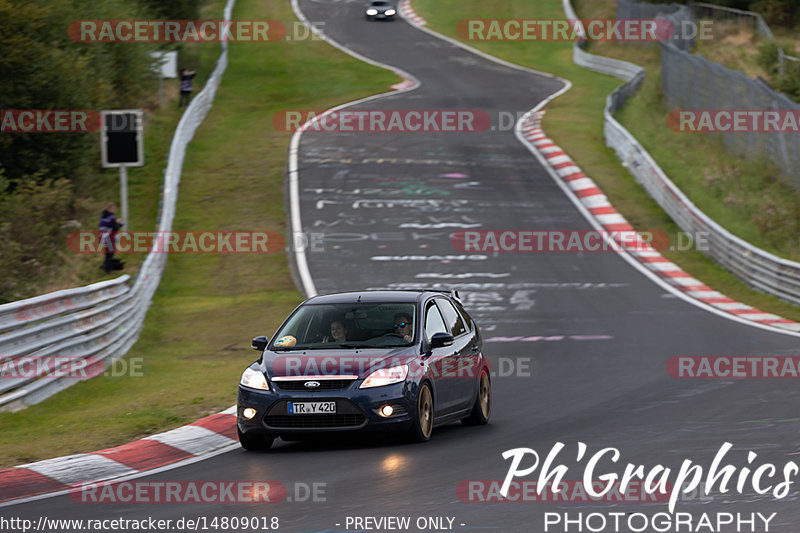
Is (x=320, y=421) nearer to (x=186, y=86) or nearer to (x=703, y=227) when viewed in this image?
(x=703, y=227)

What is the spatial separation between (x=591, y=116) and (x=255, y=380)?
3517 cm

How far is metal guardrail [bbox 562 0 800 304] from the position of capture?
2394cm

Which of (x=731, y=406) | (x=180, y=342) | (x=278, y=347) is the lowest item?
(x=180, y=342)

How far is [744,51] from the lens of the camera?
165 ft

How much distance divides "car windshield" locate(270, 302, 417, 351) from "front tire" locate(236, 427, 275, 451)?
958 millimetres

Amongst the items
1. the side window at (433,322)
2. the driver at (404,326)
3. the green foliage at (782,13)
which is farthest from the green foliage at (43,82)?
the green foliage at (782,13)

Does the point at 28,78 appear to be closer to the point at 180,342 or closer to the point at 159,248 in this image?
the point at 159,248

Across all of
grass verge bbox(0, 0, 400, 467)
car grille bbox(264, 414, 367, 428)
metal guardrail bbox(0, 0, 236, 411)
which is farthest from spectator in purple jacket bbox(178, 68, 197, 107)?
car grille bbox(264, 414, 367, 428)

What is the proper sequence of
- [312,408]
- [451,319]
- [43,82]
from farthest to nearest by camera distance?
[43,82]
[451,319]
[312,408]

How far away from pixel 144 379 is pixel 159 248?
9.89m

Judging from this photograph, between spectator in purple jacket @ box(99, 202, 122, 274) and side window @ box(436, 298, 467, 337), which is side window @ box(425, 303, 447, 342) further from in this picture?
spectator in purple jacket @ box(99, 202, 122, 274)

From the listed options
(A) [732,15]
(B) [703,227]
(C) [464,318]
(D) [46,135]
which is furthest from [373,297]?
(A) [732,15]

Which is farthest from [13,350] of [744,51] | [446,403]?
[744,51]

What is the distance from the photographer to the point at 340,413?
10.8m
